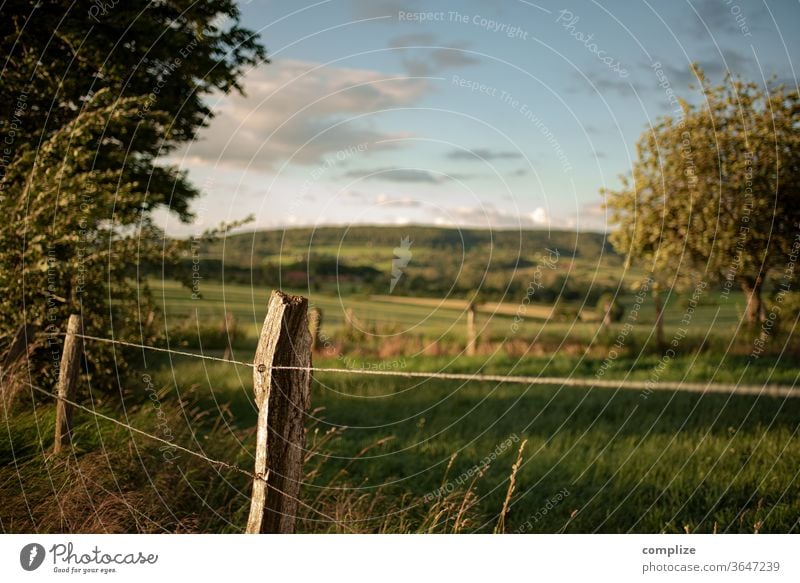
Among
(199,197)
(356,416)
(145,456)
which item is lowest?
(356,416)

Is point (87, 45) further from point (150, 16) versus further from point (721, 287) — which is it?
point (721, 287)

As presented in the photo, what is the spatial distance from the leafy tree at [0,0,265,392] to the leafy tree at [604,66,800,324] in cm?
790

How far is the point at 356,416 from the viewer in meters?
10.7

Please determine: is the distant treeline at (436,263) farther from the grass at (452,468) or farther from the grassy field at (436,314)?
the grass at (452,468)

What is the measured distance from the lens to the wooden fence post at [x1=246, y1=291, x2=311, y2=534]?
3516 mm

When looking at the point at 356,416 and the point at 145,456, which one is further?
the point at 356,416

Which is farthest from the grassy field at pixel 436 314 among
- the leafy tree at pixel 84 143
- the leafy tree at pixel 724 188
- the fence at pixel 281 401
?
the fence at pixel 281 401

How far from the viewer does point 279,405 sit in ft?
11.7

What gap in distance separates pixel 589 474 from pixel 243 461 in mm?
4128

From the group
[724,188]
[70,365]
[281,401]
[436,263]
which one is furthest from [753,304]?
[70,365]

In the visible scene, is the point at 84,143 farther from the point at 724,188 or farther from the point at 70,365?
the point at 724,188

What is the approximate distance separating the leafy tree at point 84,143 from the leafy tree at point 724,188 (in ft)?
25.9
